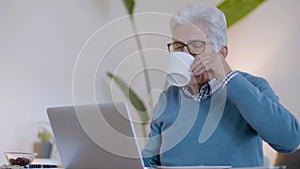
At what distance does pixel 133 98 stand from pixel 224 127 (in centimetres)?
138

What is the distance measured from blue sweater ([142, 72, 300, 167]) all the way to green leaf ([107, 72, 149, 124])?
3.60ft

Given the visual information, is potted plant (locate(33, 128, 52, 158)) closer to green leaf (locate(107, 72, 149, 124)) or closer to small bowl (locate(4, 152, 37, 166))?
green leaf (locate(107, 72, 149, 124))

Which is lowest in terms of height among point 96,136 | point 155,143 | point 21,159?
point 155,143

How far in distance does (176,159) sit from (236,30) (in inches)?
51.4

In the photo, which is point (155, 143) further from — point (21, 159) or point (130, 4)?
point (130, 4)

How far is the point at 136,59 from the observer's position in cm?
269

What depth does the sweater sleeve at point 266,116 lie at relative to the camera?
98 centimetres

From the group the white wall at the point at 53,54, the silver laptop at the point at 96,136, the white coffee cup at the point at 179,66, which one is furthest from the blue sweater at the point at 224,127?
the white wall at the point at 53,54

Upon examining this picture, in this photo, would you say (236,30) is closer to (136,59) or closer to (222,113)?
(136,59)

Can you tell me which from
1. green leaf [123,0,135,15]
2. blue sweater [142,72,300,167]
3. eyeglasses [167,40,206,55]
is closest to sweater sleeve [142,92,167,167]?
blue sweater [142,72,300,167]

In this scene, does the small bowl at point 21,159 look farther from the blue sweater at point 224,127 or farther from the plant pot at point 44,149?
the plant pot at point 44,149

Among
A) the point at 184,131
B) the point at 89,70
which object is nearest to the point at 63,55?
the point at 89,70

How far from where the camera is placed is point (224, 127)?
1140 millimetres

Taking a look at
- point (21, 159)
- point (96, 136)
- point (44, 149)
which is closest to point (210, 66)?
point (96, 136)
